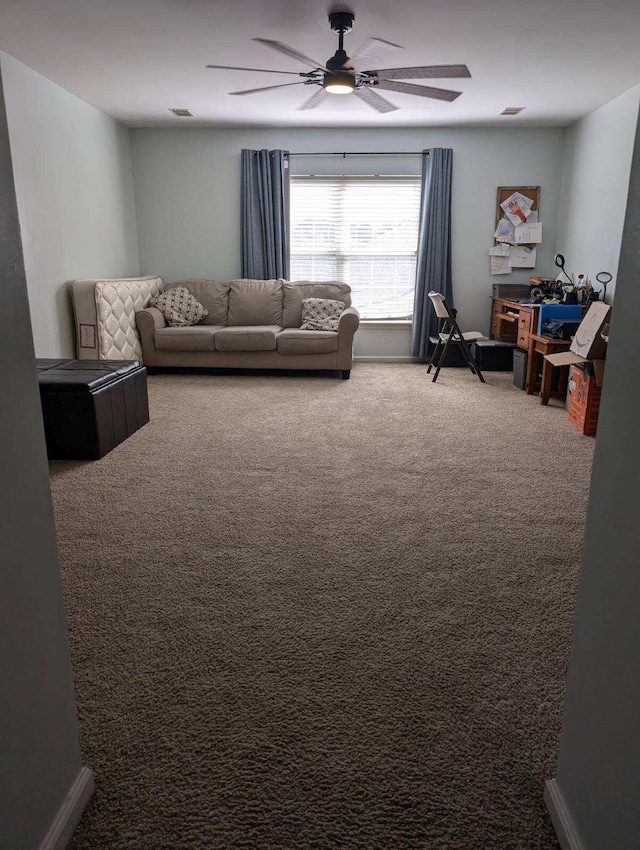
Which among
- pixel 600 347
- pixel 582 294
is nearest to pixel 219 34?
pixel 600 347

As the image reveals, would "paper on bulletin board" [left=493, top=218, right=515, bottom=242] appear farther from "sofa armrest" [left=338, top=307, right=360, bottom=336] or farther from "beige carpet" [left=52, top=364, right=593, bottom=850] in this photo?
"beige carpet" [left=52, top=364, right=593, bottom=850]

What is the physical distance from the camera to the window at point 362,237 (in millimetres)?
6512

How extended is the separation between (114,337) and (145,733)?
4.45 metres

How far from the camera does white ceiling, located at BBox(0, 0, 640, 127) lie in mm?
3227

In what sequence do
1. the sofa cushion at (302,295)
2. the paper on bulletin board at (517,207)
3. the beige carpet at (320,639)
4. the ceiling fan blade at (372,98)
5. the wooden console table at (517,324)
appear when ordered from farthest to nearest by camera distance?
the paper on bulletin board at (517,207) < the sofa cushion at (302,295) < the wooden console table at (517,324) < the ceiling fan blade at (372,98) < the beige carpet at (320,639)

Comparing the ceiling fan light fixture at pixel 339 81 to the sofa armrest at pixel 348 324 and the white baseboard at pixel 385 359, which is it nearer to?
the sofa armrest at pixel 348 324

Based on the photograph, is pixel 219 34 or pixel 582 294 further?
pixel 582 294

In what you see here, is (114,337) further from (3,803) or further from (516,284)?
(3,803)

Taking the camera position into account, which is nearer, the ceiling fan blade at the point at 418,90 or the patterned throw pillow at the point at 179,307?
the ceiling fan blade at the point at 418,90

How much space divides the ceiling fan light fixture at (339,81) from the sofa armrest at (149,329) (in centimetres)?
296

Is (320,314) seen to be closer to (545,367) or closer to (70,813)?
(545,367)

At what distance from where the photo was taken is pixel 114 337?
5375mm

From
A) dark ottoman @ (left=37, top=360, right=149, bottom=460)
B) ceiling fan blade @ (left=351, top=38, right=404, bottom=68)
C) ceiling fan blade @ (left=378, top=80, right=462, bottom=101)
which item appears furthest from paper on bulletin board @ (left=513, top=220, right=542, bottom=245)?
dark ottoman @ (left=37, top=360, right=149, bottom=460)

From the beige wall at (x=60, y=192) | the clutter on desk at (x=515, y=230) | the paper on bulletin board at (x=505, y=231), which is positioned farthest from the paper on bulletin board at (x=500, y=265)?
the beige wall at (x=60, y=192)
